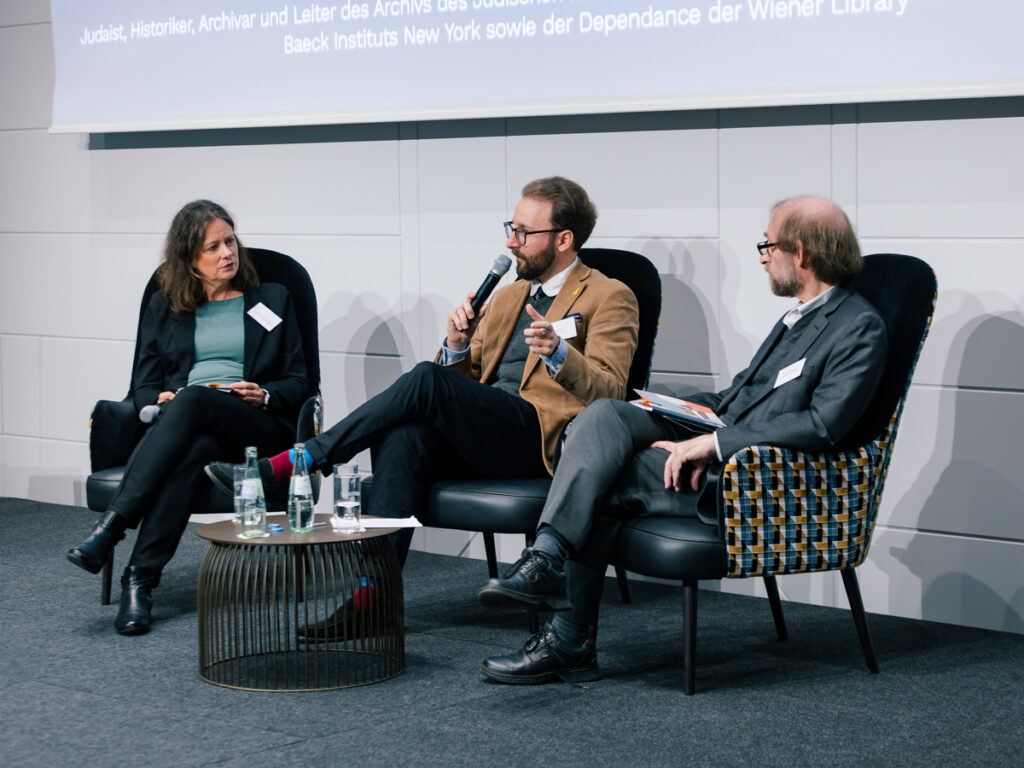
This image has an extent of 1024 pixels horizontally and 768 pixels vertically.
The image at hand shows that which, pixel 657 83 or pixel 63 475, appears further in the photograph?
pixel 63 475

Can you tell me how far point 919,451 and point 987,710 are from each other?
1.01 m

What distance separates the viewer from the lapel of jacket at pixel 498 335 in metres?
A: 3.96

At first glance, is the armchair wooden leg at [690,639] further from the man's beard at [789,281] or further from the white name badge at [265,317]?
the white name badge at [265,317]

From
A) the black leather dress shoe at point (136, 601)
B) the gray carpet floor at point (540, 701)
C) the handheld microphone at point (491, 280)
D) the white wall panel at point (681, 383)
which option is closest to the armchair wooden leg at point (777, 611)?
the gray carpet floor at point (540, 701)

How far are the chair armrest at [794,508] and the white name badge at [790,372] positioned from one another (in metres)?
0.21

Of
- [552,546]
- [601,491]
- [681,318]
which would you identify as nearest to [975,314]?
[681,318]

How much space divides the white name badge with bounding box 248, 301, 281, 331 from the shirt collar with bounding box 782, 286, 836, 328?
1.62 meters

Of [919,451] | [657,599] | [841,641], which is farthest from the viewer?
[657,599]

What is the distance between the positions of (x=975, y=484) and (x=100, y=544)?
2348 mm

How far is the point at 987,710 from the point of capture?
301cm

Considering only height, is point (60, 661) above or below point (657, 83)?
below

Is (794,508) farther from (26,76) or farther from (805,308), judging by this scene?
(26,76)

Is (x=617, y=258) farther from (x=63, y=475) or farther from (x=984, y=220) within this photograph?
(x=63, y=475)

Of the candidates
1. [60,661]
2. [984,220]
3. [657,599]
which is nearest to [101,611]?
[60,661]
